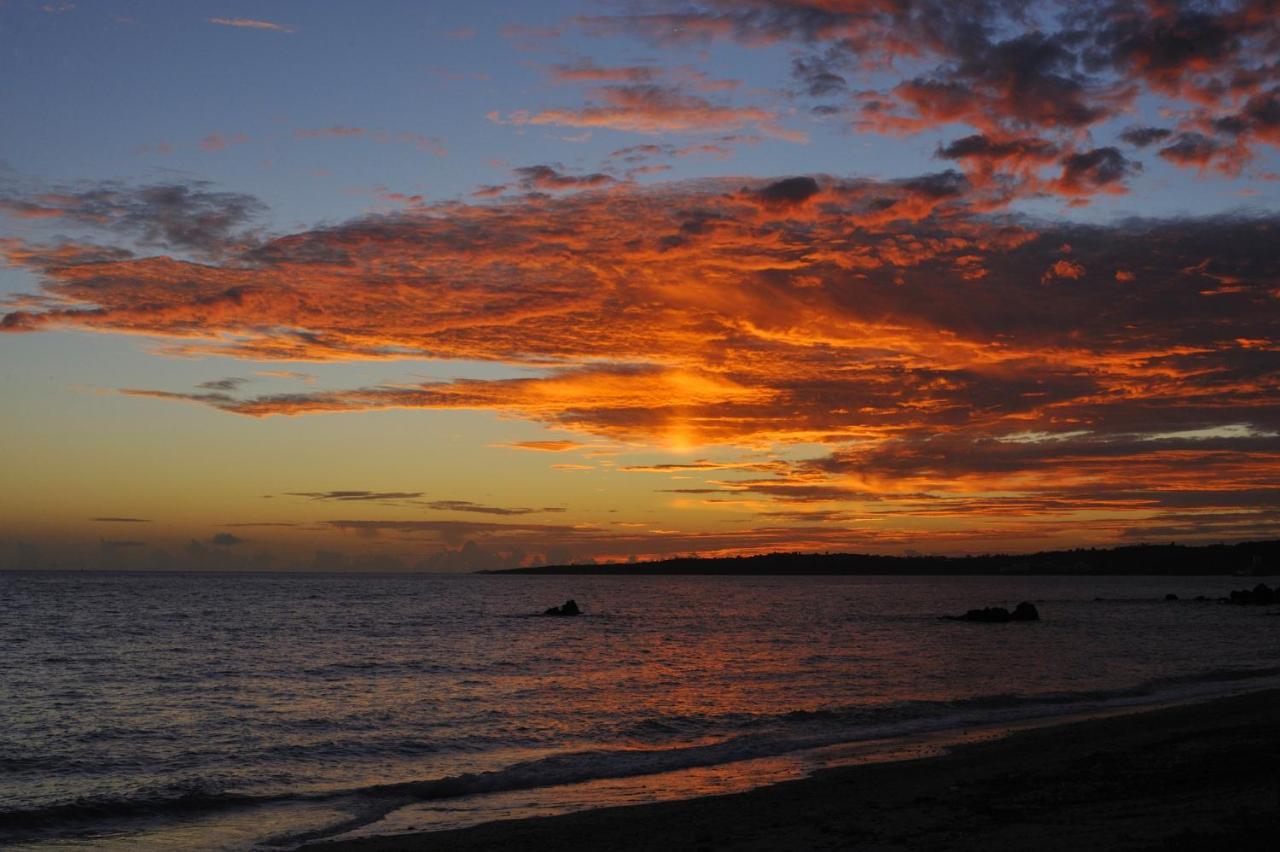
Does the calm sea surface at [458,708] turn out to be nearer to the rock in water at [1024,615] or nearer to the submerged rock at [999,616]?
the submerged rock at [999,616]

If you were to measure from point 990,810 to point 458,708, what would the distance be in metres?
23.5

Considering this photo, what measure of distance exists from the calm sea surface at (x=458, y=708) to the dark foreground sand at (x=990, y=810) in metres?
2.56

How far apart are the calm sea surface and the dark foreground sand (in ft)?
Result: 8.41

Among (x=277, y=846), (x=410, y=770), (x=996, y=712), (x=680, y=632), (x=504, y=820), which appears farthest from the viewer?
(x=680, y=632)

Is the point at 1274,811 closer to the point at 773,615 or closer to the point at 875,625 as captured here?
the point at 875,625

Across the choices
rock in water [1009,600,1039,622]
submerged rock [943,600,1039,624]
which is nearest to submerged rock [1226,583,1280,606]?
rock in water [1009,600,1039,622]

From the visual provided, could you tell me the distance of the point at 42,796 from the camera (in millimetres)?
22094

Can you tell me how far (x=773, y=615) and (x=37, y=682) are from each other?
81.7m

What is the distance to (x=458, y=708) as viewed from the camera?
36.2 meters

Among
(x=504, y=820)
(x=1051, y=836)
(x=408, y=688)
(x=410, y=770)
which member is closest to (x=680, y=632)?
(x=408, y=688)

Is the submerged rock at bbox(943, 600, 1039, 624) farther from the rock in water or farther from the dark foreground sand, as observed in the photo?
the dark foreground sand

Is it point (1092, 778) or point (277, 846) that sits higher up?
point (1092, 778)

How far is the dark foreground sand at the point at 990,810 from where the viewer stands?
13992mm

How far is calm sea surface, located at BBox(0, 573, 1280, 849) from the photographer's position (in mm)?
21797
